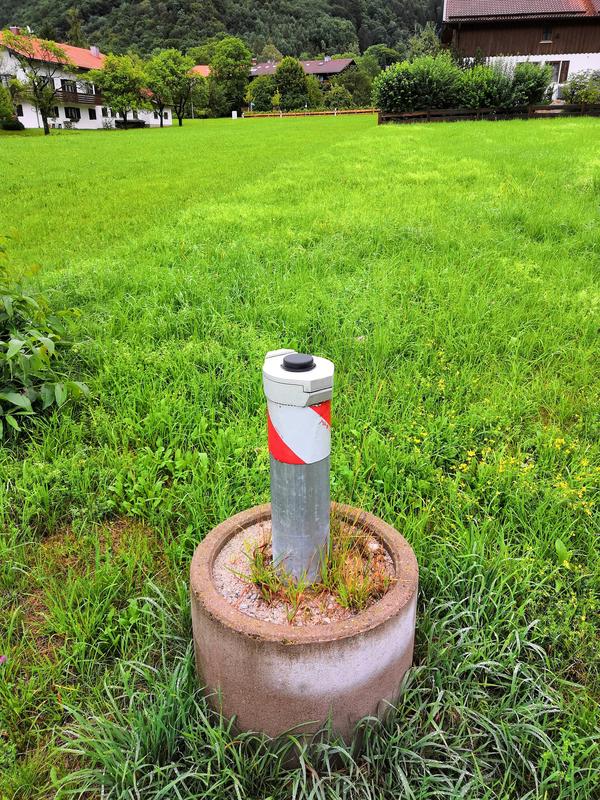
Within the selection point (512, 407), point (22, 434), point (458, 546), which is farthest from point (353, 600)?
point (22, 434)

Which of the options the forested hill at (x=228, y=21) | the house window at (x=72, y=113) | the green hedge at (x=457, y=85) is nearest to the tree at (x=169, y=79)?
the house window at (x=72, y=113)

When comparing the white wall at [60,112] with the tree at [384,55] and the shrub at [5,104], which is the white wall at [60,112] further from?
the tree at [384,55]

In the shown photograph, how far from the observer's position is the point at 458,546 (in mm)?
2283

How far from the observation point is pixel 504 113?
76.4 ft

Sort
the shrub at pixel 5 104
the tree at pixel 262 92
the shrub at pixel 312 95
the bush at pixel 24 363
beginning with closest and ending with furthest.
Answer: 1. the bush at pixel 24 363
2. the shrub at pixel 5 104
3. the tree at pixel 262 92
4. the shrub at pixel 312 95

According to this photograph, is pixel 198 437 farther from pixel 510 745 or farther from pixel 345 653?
pixel 510 745

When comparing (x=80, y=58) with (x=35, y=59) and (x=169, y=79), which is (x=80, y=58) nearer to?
(x=169, y=79)

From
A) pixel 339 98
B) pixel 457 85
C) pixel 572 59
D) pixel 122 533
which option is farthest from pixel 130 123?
pixel 122 533

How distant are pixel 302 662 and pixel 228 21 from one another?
377 feet

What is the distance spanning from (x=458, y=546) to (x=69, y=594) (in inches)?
60.6

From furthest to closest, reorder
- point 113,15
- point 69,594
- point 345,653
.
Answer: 1. point 113,15
2. point 69,594
3. point 345,653

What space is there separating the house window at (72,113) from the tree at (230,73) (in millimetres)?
17999

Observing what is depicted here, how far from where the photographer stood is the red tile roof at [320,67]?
78.8 m

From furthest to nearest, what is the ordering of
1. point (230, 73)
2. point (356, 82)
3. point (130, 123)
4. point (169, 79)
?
point (356, 82)
point (230, 73)
point (130, 123)
point (169, 79)
